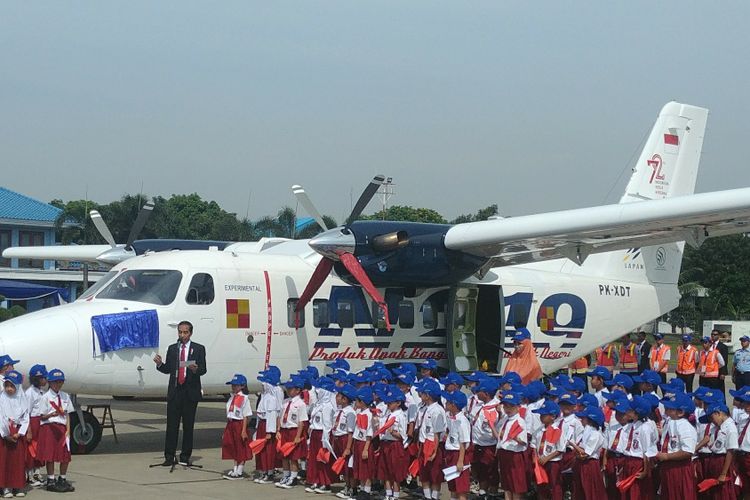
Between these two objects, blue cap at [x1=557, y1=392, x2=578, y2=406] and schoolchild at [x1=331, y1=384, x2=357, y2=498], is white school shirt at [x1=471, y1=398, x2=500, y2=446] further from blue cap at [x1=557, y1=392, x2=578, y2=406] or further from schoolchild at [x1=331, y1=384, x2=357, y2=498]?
schoolchild at [x1=331, y1=384, x2=357, y2=498]

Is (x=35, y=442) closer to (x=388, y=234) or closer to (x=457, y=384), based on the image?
(x=457, y=384)

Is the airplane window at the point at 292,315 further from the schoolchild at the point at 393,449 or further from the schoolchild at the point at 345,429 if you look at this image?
the schoolchild at the point at 393,449

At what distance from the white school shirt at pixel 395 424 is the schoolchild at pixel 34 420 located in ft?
12.7

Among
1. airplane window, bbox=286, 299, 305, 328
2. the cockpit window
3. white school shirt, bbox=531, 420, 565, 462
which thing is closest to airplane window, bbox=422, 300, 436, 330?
airplane window, bbox=286, 299, 305, 328

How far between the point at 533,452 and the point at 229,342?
583cm

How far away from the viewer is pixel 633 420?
9555 mm

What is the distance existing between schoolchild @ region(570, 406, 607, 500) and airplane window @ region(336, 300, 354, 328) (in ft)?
21.9

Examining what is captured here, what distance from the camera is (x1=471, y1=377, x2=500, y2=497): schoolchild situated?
35.0ft

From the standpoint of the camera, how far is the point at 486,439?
10.7 meters

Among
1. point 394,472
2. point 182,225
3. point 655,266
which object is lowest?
point 394,472

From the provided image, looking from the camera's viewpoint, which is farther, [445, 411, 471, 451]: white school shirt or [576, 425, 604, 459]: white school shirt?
[445, 411, 471, 451]: white school shirt

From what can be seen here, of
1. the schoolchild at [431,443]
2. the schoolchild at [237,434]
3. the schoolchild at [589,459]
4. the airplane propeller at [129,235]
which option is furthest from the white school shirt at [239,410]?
the airplane propeller at [129,235]

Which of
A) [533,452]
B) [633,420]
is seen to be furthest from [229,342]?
[633,420]

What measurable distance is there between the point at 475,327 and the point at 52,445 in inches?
327
